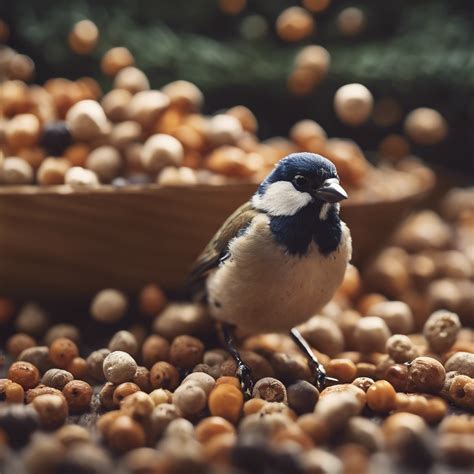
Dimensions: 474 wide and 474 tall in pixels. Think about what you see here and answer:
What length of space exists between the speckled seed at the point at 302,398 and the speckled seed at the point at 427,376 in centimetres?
21

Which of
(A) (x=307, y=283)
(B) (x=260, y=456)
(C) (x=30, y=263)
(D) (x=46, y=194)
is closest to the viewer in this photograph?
(B) (x=260, y=456)

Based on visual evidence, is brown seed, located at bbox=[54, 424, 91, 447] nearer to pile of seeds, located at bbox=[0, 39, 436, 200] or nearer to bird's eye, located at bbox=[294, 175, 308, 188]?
bird's eye, located at bbox=[294, 175, 308, 188]

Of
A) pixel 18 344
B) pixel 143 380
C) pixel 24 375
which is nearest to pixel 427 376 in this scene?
pixel 143 380

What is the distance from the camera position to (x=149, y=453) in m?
0.93

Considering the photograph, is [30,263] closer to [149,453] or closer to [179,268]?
[179,268]

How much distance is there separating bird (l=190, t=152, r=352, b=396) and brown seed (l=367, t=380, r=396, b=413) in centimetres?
16

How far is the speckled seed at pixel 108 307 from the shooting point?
1.62 meters

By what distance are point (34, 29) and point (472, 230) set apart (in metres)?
1.63

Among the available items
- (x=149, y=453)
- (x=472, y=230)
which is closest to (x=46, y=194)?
(x=149, y=453)

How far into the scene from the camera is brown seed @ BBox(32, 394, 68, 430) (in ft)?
3.64

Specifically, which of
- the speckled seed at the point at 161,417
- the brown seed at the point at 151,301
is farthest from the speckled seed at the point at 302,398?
the brown seed at the point at 151,301

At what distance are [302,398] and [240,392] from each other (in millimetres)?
114

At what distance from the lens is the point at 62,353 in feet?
4.51

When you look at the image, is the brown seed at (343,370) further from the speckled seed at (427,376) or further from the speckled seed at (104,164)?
the speckled seed at (104,164)
